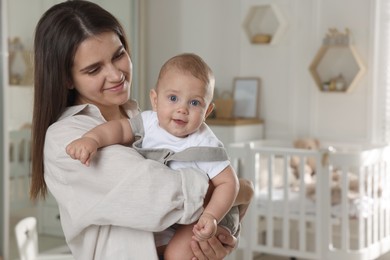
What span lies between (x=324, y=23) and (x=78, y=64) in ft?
Result: 11.4

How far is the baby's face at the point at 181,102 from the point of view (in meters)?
1.27

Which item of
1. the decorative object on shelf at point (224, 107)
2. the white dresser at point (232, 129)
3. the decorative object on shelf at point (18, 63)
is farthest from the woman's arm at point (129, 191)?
the decorative object on shelf at point (224, 107)

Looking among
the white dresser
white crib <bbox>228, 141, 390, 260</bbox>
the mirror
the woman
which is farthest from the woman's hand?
the white dresser

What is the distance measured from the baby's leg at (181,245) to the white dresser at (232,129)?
3213 mm

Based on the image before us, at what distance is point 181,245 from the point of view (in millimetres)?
1264

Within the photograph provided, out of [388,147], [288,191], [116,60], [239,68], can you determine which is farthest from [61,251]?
[116,60]

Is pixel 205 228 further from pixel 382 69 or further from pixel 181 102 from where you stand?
pixel 382 69

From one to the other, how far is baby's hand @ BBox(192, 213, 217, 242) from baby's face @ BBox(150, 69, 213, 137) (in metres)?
0.18

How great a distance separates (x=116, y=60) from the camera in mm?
1409

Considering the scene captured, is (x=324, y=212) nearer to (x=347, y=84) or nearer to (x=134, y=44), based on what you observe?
(x=347, y=84)

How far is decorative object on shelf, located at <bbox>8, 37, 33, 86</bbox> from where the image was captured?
12.5 feet

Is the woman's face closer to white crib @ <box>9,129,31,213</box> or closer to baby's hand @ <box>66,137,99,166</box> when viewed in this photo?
baby's hand @ <box>66,137,99,166</box>

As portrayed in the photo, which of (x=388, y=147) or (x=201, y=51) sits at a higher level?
(x=201, y=51)

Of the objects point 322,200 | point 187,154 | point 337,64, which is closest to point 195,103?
A: point 187,154
